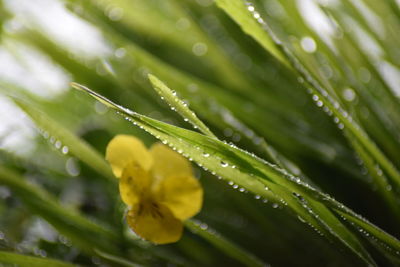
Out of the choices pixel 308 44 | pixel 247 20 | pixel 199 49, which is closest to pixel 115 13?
pixel 199 49

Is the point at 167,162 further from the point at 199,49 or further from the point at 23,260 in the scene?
the point at 199,49

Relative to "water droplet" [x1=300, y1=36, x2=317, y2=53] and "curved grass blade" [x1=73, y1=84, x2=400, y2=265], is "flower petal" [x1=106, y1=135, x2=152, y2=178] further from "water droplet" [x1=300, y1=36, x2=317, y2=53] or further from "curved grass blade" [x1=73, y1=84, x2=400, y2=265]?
"water droplet" [x1=300, y1=36, x2=317, y2=53]

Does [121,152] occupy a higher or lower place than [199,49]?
lower

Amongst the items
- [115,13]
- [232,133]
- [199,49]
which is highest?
[115,13]

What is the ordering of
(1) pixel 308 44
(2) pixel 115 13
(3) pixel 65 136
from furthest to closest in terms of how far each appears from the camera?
(2) pixel 115 13 < (1) pixel 308 44 < (3) pixel 65 136

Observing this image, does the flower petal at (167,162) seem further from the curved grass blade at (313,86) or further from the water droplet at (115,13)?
the water droplet at (115,13)

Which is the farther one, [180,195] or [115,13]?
[115,13]

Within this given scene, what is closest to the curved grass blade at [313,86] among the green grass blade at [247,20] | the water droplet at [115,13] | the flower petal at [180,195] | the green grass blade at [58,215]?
the green grass blade at [247,20]
